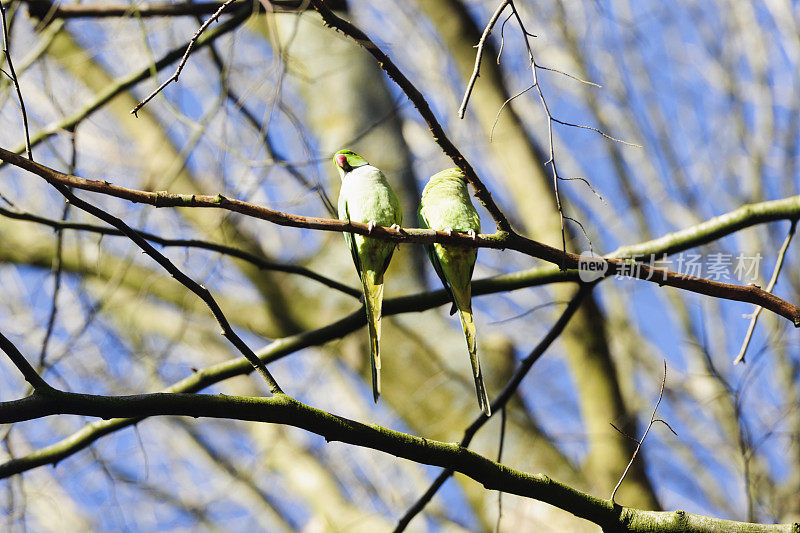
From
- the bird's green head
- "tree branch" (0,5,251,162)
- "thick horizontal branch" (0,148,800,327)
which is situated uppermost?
"tree branch" (0,5,251,162)

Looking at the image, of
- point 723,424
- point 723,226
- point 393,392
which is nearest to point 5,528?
point 393,392

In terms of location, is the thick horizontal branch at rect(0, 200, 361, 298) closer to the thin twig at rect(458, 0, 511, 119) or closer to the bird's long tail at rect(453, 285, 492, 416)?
the bird's long tail at rect(453, 285, 492, 416)

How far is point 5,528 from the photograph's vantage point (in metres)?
3.51

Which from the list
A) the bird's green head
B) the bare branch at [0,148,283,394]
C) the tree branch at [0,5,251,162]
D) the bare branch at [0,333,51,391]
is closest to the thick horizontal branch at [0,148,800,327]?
the bare branch at [0,148,283,394]

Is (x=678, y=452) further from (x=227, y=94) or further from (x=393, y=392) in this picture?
(x=227, y=94)

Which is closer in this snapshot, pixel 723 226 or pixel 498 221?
pixel 498 221

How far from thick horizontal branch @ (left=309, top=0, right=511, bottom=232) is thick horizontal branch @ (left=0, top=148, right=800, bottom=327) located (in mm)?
110

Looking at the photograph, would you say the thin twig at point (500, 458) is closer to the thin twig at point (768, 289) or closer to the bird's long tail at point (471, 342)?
the bird's long tail at point (471, 342)

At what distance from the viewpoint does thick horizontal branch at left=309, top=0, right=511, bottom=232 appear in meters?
1.72

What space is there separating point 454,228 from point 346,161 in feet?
2.61

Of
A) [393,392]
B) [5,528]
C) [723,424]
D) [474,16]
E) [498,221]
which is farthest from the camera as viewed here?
[723,424]

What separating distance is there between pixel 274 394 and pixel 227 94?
6.30 ft

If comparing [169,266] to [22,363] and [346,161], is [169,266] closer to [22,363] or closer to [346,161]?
[22,363]

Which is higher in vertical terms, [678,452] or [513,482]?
[678,452]
